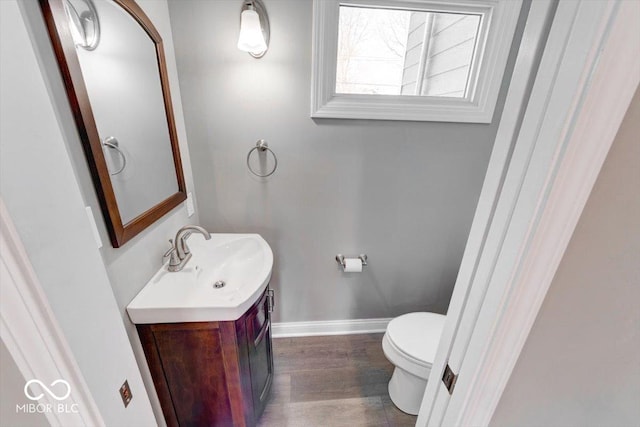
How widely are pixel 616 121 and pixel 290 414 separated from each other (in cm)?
177

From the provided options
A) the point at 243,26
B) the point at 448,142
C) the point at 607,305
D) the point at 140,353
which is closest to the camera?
the point at 607,305

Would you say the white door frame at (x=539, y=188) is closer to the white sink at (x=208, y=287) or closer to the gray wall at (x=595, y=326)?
the gray wall at (x=595, y=326)

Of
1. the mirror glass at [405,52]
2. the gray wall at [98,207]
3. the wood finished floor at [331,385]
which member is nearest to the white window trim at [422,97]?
the mirror glass at [405,52]

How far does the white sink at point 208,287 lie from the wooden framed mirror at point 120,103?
0.85 feet

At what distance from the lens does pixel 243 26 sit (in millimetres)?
1165

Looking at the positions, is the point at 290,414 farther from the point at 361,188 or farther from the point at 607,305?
the point at 607,305

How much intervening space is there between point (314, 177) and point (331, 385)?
52.6 inches

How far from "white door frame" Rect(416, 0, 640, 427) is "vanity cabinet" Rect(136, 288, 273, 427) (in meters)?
0.80

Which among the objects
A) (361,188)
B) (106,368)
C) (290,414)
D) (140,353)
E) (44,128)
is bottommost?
(290,414)

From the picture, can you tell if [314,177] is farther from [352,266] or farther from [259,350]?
[259,350]

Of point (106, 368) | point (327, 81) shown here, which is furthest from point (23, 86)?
point (327, 81)

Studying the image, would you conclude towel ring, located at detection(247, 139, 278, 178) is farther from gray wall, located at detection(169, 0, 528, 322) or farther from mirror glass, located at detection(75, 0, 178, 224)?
mirror glass, located at detection(75, 0, 178, 224)

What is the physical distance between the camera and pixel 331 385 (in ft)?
5.14

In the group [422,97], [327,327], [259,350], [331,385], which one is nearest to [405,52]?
[422,97]
